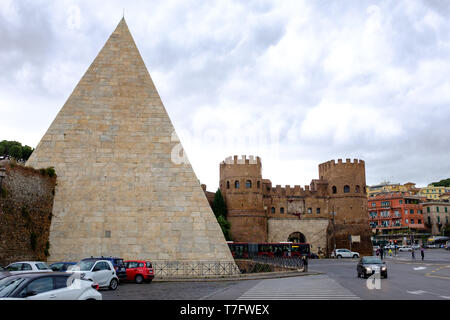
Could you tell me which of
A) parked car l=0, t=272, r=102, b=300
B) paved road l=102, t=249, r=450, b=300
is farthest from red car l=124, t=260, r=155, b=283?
parked car l=0, t=272, r=102, b=300

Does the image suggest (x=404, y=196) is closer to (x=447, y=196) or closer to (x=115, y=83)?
(x=447, y=196)

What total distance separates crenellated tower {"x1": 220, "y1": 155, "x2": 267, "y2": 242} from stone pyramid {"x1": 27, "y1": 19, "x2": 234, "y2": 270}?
3355 centimetres

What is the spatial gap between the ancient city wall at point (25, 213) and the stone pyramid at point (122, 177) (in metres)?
0.51

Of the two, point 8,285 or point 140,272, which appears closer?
point 8,285

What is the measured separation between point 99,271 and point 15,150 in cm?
3540

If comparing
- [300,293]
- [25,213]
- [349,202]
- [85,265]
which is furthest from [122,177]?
[349,202]

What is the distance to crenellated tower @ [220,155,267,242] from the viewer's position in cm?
5194

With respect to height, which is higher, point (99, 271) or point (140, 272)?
point (99, 271)

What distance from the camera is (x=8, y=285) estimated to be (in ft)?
20.0

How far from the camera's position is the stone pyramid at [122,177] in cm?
1808

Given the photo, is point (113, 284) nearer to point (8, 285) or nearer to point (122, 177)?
point (122, 177)

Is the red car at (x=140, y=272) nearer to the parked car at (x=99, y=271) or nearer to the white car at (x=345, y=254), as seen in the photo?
the parked car at (x=99, y=271)

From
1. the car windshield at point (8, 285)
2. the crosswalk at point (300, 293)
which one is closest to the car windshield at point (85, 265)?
the crosswalk at point (300, 293)

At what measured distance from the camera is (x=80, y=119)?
19781 mm
